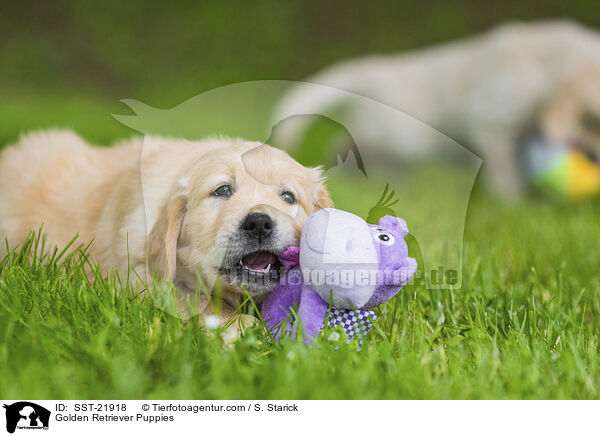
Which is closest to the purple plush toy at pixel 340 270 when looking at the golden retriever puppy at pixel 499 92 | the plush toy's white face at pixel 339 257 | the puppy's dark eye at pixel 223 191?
the plush toy's white face at pixel 339 257

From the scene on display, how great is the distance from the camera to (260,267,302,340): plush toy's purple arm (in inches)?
48.8

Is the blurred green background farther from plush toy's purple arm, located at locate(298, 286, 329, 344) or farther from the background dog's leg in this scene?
plush toy's purple arm, located at locate(298, 286, 329, 344)

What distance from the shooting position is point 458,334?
1.38 meters

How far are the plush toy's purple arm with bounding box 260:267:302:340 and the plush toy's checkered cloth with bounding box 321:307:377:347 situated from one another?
8 cm

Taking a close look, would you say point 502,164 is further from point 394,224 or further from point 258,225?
point 258,225

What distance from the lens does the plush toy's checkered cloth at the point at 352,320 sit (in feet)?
4.06

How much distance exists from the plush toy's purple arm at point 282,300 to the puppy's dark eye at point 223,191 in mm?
191

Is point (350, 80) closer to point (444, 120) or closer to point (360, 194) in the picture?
point (444, 120)
